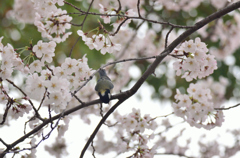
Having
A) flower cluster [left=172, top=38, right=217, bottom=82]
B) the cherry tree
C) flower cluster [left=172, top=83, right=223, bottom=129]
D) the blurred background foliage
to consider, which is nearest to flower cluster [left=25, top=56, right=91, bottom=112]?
the cherry tree

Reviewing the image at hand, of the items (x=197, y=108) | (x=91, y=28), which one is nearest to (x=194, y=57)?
(x=197, y=108)

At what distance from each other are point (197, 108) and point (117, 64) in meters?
2.02

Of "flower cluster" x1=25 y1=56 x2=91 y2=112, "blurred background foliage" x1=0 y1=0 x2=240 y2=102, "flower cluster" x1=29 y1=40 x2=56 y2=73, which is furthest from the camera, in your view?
"blurred background foliage" x1=0 y1=0 x2=240 y2=102

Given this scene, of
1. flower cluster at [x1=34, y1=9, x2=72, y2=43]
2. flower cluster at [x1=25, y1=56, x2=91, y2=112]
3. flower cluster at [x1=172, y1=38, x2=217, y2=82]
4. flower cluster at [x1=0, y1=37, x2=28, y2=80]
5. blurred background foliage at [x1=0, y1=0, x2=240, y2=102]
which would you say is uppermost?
blurred background foliage at [x1=0, y1=0, x2=240, y2=102]

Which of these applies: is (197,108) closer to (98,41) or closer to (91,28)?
(98,41)

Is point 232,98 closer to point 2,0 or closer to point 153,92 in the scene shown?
point 153,92

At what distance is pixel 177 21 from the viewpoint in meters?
4.48

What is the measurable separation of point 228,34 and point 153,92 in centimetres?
163

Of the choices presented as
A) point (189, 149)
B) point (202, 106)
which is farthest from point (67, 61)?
point (189, 149)

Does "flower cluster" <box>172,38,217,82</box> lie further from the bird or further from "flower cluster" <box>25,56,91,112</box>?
"flower cluster" <box>25,56,91,112</box>

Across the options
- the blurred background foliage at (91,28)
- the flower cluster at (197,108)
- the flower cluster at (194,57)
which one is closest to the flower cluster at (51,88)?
the flower cluster at (194,57)

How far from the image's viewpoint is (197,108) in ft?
6.63

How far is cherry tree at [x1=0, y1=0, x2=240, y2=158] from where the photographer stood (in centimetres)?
160

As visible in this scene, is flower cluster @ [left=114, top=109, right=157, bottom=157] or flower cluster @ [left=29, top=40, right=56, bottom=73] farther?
flower cluster @ [left=114, top=109, right=157, bottom=157]
